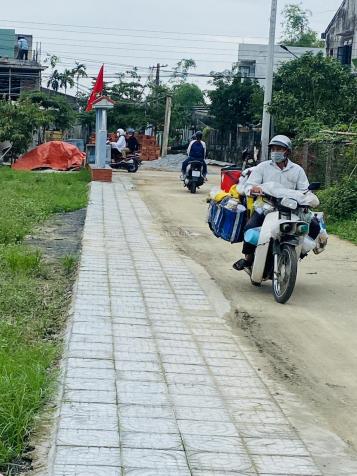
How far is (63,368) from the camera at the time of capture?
506cm

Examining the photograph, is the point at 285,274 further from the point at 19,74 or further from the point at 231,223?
the point at 19,74

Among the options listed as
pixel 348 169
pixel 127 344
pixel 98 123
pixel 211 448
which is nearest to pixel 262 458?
pixel 211 448

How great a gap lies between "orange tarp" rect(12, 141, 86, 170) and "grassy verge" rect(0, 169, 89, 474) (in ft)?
54.4

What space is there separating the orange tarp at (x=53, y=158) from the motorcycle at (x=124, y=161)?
268cm

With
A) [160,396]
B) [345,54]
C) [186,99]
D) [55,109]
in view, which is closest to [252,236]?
[160,396]

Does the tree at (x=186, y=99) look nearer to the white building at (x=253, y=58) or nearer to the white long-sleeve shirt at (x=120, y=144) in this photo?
the white building at (x=253, y=58)

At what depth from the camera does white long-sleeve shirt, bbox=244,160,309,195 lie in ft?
28.0

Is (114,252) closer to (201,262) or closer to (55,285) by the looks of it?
(201,262)

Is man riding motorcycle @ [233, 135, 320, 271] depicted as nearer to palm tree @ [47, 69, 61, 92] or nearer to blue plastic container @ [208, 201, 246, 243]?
blue plastic container @ [208, 201, 246, 243]

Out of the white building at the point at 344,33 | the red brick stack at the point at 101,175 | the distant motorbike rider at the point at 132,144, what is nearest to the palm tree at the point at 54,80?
the white building at the point at 344,33

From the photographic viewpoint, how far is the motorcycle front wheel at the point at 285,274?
25.5ft

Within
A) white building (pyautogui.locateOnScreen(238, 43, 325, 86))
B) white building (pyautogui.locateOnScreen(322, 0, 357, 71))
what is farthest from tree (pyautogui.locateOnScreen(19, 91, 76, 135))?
white building (pyautogui.locateOnScreen(238, 43, 325, 86))

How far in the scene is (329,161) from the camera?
59.0 ft

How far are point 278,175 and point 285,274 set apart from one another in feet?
3.75
